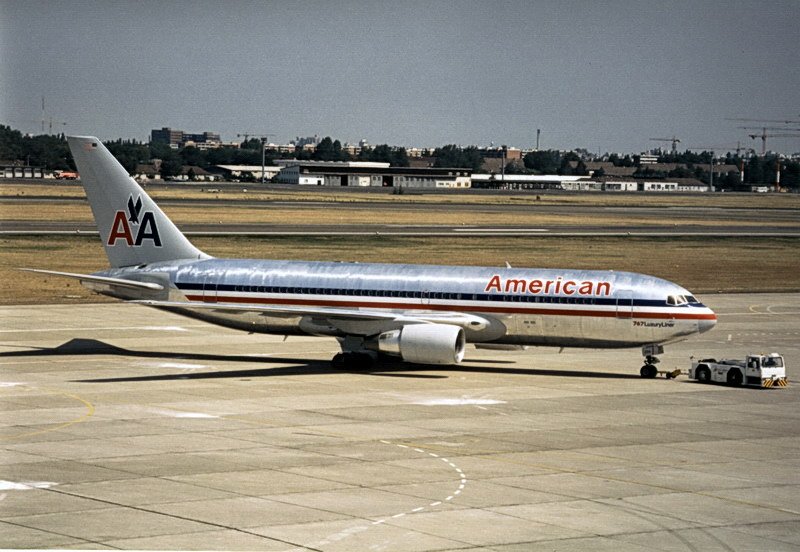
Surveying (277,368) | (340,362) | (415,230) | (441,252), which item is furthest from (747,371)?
(415,230)

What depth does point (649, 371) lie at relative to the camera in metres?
53.1

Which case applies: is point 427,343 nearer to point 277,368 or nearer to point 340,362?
point 340,362

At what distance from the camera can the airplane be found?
170 feet

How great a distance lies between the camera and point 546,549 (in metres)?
26.1

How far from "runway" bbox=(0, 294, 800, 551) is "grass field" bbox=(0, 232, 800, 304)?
33.9m

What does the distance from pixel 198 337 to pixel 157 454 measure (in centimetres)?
2866

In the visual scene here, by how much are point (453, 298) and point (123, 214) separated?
1611 centimetres

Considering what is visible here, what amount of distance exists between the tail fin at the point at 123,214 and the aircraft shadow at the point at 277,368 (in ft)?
14.3

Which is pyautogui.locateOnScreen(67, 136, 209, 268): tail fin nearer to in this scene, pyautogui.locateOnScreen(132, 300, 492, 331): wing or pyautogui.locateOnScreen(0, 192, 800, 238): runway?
pyautogui.locateOnScreen(132, 300, 492, 331): wing

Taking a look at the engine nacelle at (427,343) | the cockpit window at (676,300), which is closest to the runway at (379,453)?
the engine nacelle at (427,343)

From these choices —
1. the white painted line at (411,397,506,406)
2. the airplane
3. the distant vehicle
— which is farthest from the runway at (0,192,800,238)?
the white painted line at (411,397,506,406)

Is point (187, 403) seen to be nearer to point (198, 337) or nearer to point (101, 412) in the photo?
point (101, 412)

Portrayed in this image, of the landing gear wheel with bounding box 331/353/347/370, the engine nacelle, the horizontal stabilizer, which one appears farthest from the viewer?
the horizontal stabilizer

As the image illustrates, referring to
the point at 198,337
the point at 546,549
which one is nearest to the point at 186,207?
the point at 198,337
